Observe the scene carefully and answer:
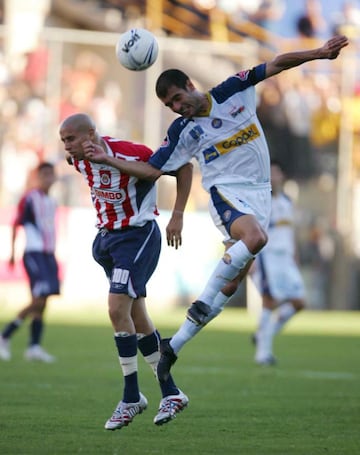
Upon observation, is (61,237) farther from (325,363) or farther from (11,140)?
(325,363)

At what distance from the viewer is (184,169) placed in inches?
316

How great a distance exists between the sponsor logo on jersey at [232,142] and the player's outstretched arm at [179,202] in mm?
325

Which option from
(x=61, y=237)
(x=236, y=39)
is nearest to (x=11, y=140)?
(x=61, y=237)

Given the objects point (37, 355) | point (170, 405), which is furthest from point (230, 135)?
point (37, 355)

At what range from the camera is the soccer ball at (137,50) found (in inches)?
310

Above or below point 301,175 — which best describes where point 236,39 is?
above

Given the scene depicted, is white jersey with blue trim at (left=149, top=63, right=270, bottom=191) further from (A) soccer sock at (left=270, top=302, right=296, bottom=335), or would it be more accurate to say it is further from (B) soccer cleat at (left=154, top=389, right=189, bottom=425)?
(A) soccer sock at (left=270, top=302, right=296, bottom=335)

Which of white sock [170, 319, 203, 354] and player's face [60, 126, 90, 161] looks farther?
white sock [170, 319, 203, 354]

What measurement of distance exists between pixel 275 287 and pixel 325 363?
1.22 meters

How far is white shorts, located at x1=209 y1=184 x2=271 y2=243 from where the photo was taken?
27.3 ft

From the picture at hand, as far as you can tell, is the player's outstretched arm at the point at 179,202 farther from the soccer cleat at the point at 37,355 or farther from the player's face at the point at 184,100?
the soccer cleat at the point at 37,355

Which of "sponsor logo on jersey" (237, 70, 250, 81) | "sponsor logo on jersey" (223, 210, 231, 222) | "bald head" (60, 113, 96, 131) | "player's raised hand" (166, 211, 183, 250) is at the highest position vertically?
"sponsor logo on jersey" (237, 70, 250, 81)

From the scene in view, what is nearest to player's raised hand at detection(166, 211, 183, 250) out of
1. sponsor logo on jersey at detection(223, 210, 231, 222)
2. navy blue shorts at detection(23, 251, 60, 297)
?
sponsor logo on jersey at detection(223, 210, 231, 222)

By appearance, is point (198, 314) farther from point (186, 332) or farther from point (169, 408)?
point (169, 408)
